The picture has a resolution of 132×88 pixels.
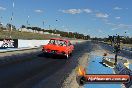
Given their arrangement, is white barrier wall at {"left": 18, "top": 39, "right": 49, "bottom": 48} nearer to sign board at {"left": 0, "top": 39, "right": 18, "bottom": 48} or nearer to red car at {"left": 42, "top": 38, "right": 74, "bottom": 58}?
sign board at {"left": 0, "top": 39, "right": 18, "bottom": 48}

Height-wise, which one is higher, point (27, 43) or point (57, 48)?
point (57, 48)

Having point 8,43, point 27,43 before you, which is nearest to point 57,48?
point 8,43

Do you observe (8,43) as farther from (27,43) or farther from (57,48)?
(57,48)

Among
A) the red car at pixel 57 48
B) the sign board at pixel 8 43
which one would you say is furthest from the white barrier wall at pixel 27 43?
the red car at pixel 57 48

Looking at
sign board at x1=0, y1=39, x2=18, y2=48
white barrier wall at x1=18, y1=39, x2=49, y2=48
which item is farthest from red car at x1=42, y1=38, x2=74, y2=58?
white barrier wall at x1=18, y1=39, x2=49, y2=48

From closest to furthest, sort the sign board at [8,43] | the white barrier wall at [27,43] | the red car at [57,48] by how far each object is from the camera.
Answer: the red car at [57,48] → the sign board at [8,43] → the white barrier wall at [27,43]

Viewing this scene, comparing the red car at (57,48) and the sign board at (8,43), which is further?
the sign board at (8,43)

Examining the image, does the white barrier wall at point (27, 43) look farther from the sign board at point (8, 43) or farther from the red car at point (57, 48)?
the red car at point (57, 48)

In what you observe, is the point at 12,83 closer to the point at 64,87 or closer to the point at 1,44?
the point at 64,87

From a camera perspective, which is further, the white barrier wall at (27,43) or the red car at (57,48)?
the white barrier wall at (27,43)

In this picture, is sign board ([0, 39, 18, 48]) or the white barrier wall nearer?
sign board ([0, 39, 18, 48])

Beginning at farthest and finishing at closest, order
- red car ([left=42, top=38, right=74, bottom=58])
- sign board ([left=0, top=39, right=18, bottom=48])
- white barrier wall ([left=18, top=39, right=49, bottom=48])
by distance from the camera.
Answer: white barrier wall ([left=18, top=39, right=49, bottom=48]) → sign board ([left=0, top=39, right=18, bottom=48]) → red car ([left=42, top=38, right=74, bottom=58])

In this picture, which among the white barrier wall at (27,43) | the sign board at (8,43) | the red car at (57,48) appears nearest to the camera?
the red car at (57,48)

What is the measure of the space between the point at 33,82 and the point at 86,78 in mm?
6407
